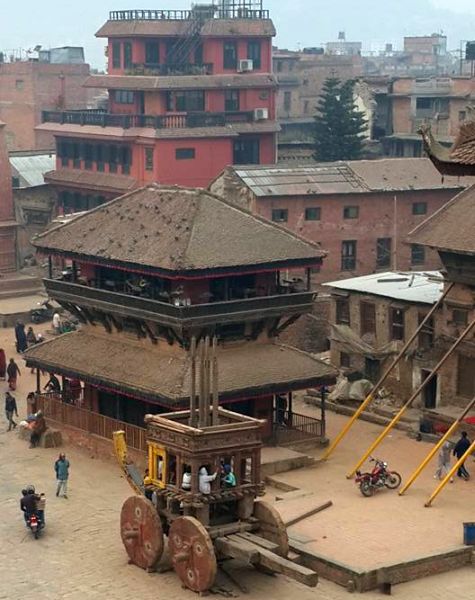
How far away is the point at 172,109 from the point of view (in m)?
87.4

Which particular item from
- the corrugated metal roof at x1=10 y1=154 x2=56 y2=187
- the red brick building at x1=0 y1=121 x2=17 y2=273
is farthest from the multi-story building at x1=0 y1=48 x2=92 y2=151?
the red brick building at x1=0 y1=121 x2=17 y2=273

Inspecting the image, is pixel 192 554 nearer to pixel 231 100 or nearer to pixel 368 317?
pixel 368 317

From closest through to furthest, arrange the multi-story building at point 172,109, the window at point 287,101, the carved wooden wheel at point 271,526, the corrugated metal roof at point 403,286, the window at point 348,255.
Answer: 1. the carved wooden wheel at point 271,526
2. the corrugated metal roof at point 403,286
3. the window at point 348,255
4. the multi-story building at point 172,109
5. the window at point 287,101

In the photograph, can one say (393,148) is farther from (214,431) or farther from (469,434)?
(214,431)

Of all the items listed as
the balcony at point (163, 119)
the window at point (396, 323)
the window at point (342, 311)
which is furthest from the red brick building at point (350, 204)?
the window at point (396, 323)

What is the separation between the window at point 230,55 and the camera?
90875 mm

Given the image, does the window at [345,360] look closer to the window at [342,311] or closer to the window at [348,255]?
the window at [342,311]

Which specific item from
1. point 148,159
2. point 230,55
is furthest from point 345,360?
point 230,55

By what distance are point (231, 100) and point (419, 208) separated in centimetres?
1916

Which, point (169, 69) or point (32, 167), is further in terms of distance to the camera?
point (32, 167)

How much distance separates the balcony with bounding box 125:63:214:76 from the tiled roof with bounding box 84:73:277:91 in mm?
1382

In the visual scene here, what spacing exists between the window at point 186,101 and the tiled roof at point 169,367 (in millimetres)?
35388

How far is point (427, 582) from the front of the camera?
39.2m

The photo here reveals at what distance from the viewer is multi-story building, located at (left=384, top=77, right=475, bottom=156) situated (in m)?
92.0
